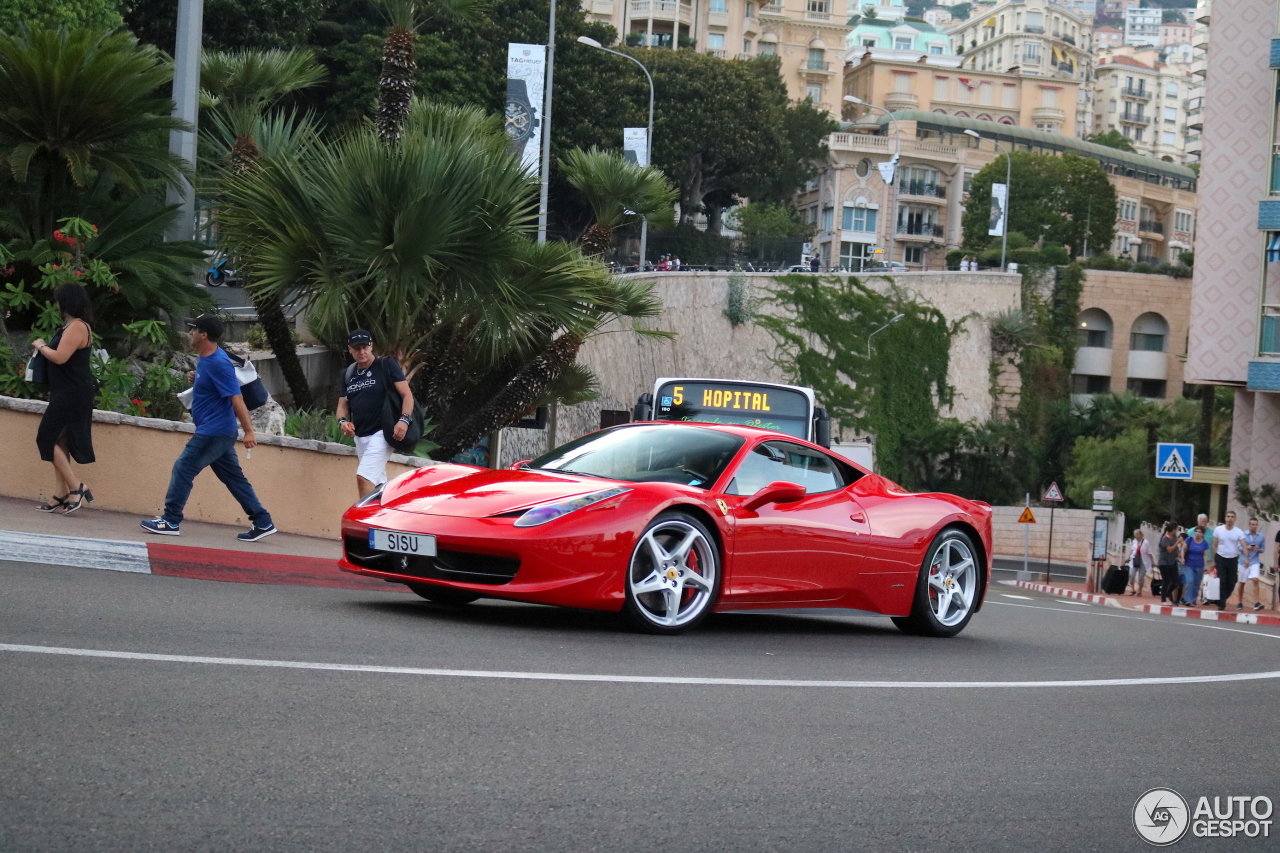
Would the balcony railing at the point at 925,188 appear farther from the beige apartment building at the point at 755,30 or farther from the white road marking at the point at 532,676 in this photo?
the white road marking at the point at 532,676

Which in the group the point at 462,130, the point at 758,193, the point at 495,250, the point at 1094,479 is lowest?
the point at 1094,479

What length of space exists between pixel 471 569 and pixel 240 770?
144 inches

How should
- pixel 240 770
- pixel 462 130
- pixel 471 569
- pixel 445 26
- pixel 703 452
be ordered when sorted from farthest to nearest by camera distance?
pixel 445 26 < pixel 462 130 < pixel 703 452 < pixel 471 569 < pixel 240 770

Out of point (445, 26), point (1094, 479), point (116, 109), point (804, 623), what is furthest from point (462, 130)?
point (1094, 479)

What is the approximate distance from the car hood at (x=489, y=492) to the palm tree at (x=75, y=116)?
7.13m

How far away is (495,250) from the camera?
16.3 meters

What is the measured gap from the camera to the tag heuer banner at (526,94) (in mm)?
32562

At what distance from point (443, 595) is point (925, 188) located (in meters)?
112

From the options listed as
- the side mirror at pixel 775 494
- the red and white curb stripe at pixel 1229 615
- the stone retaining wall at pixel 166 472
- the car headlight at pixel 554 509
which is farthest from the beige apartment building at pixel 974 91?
the car headlight at pixel 554 509

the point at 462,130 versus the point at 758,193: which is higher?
the point at 758,193

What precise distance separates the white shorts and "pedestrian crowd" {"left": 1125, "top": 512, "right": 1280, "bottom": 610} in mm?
16983

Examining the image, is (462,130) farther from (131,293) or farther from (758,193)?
(758,193)

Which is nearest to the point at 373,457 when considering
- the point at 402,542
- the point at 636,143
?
the point at 402,542

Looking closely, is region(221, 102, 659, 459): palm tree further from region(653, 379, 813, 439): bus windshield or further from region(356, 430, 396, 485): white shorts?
region(356, 430, 396, 485): white shorts
